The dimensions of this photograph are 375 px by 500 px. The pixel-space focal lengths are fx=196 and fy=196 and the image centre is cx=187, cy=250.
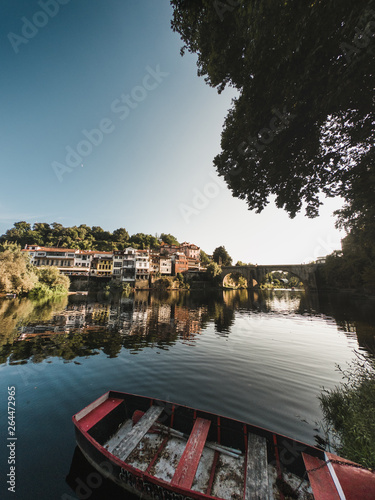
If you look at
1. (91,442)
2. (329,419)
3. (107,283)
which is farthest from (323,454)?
(107,283)

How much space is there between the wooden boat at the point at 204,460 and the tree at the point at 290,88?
35.8 feet

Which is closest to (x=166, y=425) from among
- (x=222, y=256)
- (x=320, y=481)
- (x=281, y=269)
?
(x=320, y=481)

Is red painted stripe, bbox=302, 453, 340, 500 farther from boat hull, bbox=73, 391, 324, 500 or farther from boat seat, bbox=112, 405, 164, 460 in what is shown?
boat seat, bbox=112, 405, 164, 460

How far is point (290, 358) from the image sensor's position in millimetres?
12953

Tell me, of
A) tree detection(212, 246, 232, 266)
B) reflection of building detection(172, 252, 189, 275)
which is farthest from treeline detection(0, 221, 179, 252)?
tree detection(212, 246, 232, 266)

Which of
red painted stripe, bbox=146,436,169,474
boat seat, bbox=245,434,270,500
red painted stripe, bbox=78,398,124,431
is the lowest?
red painted stripe, bbox=146,436,169,474

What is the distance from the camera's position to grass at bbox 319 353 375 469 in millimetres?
4840

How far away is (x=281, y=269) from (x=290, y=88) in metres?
81.4

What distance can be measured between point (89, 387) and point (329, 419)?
9876 millimetres

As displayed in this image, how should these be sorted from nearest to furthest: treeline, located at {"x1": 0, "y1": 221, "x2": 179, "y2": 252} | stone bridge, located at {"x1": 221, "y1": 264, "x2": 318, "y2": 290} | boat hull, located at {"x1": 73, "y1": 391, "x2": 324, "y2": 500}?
boat hull, located at {"x1": 73, "y1": 391, "x2": 324, "y2": 500}, stone bridge, located at {"x1": 221, "y1": 264, "x2": 318, "y2": 290}, treeline, located at {"x1": 0, "y1": 221, "x2": 179, "y2": 252}

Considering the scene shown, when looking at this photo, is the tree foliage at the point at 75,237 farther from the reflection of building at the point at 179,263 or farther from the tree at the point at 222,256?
the tree at the point at 222,256

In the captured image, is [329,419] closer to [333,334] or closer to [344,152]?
[344,152]

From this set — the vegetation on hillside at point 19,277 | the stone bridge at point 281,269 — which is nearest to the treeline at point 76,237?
the stone bridge at point 281,269

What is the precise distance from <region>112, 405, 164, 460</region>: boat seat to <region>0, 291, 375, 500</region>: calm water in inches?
31.2
